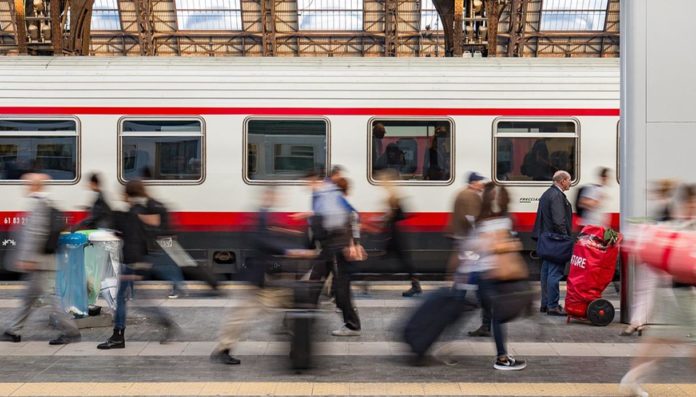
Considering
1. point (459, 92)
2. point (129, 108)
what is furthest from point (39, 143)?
point (459, 92)

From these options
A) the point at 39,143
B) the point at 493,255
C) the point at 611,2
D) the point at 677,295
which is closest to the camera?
the point at 677,295

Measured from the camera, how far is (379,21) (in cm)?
3550

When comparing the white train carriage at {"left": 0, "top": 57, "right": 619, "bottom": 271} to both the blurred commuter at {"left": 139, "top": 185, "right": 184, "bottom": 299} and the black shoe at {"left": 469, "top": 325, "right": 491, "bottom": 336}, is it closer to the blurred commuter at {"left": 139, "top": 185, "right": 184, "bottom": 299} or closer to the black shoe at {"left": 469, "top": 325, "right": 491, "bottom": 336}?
the blurred commuter at {"left": 139, "top": 185, "right": 184, "bottom": 299}

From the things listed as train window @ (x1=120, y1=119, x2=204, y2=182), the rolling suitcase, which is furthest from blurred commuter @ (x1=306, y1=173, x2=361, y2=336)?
train window @ (x1=120, y1=119, x2=204, y2=182)

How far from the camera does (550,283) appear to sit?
366 inches

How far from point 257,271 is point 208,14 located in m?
30.8

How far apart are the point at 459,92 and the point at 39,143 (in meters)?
Result: 5.98

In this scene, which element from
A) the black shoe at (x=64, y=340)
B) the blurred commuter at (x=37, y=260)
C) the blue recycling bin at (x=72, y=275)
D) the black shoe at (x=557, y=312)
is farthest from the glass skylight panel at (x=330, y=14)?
the black shoe at (x=64, y=340)

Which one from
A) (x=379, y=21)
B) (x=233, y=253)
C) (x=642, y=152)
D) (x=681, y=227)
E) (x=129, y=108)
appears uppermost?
(x=379, y=21)

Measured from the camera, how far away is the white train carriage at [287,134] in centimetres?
1153

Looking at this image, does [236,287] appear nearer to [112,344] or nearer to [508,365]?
[112,344]

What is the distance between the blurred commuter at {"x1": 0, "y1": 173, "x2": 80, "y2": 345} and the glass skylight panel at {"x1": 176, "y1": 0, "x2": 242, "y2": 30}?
2899cm

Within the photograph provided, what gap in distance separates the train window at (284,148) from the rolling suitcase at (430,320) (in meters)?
5.46

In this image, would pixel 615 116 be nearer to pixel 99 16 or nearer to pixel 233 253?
pixel 233 253
